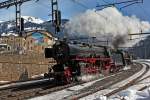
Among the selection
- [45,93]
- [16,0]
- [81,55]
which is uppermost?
[16,0]

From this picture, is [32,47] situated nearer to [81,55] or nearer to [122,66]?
[122,66]

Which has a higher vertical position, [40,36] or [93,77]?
[40,36]

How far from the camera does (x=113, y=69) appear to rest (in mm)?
38188

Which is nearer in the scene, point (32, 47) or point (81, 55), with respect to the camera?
point (81, 55)

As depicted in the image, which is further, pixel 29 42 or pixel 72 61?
pixel 29 42

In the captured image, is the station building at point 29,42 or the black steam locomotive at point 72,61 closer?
the black steam locomotive at point 72,61

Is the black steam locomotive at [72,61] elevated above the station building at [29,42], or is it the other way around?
the station building at [29,42]

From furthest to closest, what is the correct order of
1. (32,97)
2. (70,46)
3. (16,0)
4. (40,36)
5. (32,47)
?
1. (40,36)
2. (32,47)
3. (16,0)
4. (70,46)
5. (32,97)

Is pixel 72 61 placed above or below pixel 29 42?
below

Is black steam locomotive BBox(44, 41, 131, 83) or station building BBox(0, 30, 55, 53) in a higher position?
station building BBox(0, 30, 55, 53)

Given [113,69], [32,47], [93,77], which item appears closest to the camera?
[93,77]

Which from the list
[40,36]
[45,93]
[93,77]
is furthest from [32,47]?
[45,93]

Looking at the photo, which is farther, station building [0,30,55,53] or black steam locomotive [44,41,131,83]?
station building [0,30,55,53]

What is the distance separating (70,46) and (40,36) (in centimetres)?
4455
